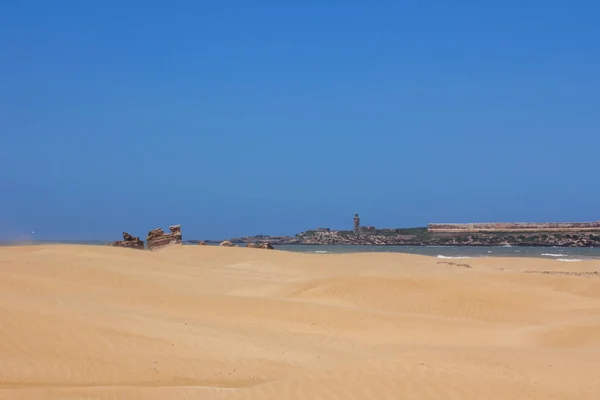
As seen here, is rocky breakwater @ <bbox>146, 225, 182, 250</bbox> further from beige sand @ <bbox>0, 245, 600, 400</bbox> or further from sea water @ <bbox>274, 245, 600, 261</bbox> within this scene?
sea water @ <bbox>274, 245, 600, 261</bbox>

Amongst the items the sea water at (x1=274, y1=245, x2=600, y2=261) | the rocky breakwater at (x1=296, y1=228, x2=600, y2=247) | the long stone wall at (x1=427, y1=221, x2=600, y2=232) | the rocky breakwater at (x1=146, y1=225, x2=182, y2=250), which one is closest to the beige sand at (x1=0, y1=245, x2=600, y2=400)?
the rocky breakwater at (x1=146, y1=225, x2=182, y2=250)

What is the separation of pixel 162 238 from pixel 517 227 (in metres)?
75.7

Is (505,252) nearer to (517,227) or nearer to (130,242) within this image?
(130,242)

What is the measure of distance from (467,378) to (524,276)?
17.6m

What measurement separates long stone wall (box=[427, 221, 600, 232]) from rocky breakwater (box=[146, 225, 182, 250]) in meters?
68.8

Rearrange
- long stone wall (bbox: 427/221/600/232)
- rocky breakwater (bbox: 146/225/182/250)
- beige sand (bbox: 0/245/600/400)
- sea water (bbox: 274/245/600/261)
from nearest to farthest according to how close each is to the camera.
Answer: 1. beige sand (bbox: 0/245/600/400)
2. rocky breakwater (bbox: 146/225/182/250)
3. sea water (bbox: 274/245/600/261)
4. long stone wall (bbox: 427/221/600/232)

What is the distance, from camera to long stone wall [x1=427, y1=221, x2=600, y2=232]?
95.9 meters

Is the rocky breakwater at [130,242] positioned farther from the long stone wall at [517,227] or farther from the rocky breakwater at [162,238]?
the long stone wall at [517,227]

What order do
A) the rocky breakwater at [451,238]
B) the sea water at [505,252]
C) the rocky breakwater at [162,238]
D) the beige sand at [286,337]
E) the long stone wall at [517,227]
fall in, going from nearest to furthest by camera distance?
the beige sand at [286,337] → the rocky breakwater at [162,238] → the sea water at [505,252] → the rocky breakwater at [451,238] → the long stone wall at [517,227]

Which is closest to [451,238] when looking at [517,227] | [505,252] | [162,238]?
[517,227]

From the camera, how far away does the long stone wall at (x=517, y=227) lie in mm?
95938

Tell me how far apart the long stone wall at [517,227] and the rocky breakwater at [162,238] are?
68.8m

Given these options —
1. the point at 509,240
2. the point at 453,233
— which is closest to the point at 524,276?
the point at 509,240

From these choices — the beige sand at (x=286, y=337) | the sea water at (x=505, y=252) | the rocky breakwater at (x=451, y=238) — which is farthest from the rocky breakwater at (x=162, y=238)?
the rocky breakwater at (x=451, y=238)
